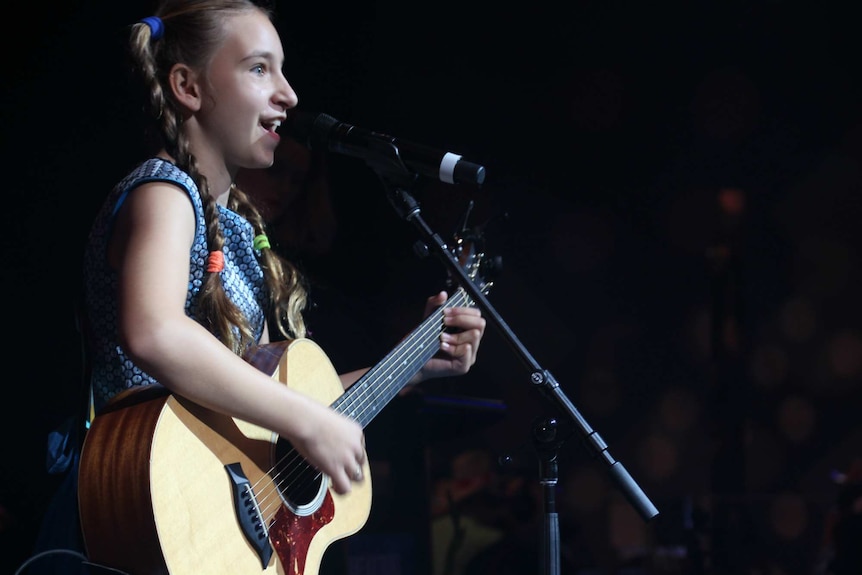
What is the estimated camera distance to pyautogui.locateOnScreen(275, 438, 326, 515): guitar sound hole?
1505 mm

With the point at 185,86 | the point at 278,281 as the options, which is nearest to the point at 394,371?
the point at 278,281

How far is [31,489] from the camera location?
218 centimetres

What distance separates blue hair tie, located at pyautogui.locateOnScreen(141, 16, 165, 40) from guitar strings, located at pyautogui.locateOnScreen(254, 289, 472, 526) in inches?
31.5

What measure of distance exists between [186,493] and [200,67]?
86cm

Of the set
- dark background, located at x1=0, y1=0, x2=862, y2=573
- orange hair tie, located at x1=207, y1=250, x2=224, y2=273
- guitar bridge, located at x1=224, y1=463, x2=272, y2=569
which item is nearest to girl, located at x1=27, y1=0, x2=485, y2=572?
orange hair tie, located at x1=207, y1=250, x2=224, y2=273

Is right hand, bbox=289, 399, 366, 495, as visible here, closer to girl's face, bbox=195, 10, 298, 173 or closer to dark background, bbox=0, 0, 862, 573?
girl's face, bbox=195, 10, 298, 173

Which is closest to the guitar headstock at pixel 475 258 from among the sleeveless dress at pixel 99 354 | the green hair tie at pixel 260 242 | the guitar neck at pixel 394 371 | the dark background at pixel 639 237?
the guitar neck at pixel 394 371

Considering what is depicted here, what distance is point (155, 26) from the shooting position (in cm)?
165

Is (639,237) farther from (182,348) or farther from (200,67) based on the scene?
(182,348)

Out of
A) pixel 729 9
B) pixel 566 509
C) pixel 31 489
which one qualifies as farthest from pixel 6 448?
pixel 729 9

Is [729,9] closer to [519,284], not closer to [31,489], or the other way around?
[519,284]

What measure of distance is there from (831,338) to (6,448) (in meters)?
3.77

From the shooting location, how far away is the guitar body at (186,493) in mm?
1230

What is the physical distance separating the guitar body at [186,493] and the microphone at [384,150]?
1.51 feet
